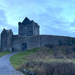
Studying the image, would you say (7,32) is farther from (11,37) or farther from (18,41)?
(18,41)

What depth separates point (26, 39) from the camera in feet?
119

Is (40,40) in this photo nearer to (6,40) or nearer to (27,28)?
(27,28)

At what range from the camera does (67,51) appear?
27688 millimetres

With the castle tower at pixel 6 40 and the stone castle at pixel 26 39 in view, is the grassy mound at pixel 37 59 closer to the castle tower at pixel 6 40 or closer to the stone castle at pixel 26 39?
the stone castle at pixel 26 39

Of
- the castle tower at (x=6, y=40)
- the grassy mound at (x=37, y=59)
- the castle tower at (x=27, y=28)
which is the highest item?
the castle tower at (x=27, y=28)

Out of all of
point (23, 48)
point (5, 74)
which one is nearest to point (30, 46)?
point (23, 48)

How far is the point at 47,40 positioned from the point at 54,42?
2344mm

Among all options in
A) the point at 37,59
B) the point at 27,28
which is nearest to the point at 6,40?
the point at 27,28

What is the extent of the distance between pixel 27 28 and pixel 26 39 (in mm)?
7402

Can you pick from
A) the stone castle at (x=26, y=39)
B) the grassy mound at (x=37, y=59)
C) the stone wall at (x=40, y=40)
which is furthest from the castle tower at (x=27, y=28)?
the grassy mound at (x=37, y=59)

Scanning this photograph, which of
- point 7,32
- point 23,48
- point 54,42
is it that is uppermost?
point 7,32

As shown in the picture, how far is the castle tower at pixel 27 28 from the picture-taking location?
41.4 metres

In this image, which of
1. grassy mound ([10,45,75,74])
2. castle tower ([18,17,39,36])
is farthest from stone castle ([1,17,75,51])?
grassy mound ([10,45,75,74])

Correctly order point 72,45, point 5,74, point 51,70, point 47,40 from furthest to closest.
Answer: point 47,40
point 72,45
point 5,74
point 51,70
